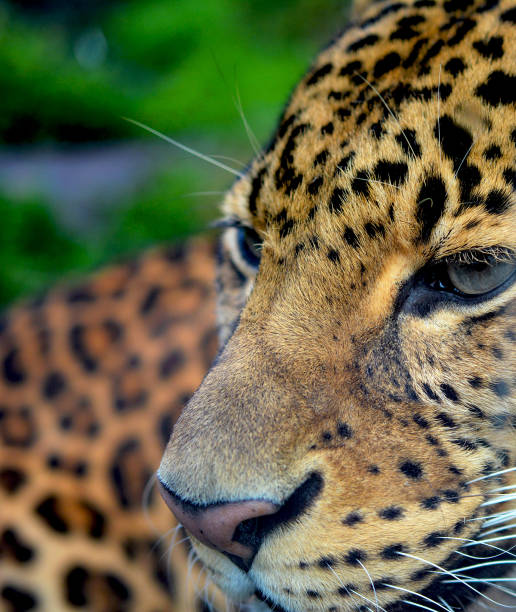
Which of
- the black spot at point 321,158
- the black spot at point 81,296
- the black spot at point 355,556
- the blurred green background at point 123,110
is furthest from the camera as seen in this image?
the blurred green background at point 123,110

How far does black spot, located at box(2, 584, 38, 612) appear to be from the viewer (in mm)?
3316

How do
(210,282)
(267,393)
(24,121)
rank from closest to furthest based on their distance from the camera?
(267,393) < (210,282) < (24,121)

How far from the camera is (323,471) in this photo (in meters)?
2.04

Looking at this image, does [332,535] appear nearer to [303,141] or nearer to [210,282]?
[303,141]

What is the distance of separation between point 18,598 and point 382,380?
6.47ft

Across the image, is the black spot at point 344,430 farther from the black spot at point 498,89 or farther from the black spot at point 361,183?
the black spot at point 498,89

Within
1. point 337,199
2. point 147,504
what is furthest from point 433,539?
point 147,504

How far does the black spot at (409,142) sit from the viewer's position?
218 cm

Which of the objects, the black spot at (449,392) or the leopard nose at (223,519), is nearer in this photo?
the leopard nose at (223,519)

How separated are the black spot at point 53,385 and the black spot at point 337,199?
1.97 m

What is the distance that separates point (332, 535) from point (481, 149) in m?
1.02

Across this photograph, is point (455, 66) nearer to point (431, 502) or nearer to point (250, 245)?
point (250, 245)

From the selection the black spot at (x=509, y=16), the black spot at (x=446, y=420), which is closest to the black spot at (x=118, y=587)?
the black spot at (x=446, y=420)

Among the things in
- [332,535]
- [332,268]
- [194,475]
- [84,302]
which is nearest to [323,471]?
[332,535]
